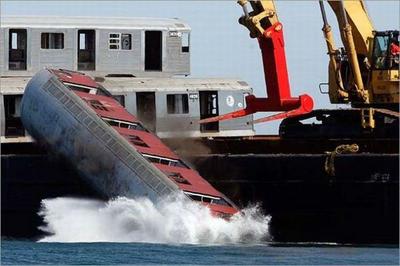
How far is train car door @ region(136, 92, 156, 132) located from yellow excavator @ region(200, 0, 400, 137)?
2.91m

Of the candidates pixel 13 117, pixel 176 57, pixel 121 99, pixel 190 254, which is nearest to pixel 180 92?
pixel 121 99

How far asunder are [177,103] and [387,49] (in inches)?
248

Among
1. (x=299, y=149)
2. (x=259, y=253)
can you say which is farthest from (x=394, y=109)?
(x=259, y=253)

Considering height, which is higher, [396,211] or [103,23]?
[103,23]

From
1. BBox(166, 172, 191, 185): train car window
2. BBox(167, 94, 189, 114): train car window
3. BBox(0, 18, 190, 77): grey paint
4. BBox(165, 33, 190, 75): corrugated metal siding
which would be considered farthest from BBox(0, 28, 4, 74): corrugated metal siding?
BBox(166, 172, 191, 185): train car window

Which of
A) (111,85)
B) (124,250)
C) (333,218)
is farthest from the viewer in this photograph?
(111,85)

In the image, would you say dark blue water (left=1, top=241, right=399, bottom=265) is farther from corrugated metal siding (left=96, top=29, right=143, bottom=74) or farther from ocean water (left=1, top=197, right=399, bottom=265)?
corrugated metal siding (left=96, top=29, right=143, bottom=74)

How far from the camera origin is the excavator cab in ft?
192

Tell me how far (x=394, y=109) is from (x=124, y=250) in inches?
379

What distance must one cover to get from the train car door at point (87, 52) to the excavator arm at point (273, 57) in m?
5.10

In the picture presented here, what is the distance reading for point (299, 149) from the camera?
58.1m

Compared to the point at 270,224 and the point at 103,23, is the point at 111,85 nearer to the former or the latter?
the point at 103,23

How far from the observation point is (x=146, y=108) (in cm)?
6116

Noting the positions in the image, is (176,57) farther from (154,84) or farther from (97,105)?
(97,105)
